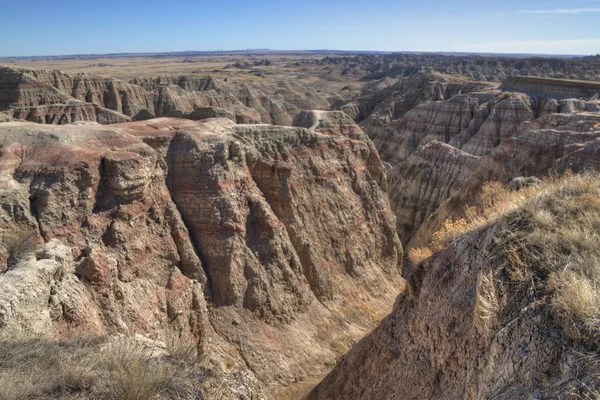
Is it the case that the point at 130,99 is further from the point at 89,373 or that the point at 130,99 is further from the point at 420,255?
the point at 89,373

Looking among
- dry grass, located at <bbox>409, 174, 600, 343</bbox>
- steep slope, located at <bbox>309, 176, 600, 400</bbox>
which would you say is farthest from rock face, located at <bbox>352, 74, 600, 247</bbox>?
dry grass, located at <bbox>409, 174, 600, 343</bbox>

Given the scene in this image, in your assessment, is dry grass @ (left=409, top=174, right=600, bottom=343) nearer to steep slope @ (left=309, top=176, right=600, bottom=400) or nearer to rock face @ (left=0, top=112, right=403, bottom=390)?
steep slope @ (left=309, top=176, right=600, bottom=400)

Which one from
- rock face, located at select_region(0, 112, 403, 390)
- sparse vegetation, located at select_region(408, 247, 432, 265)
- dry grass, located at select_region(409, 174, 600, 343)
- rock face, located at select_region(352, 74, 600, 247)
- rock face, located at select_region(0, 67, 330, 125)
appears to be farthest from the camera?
rock face, located at select_region(0, 67, 330, 125)

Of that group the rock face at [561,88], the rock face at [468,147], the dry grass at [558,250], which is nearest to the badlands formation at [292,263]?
the dry grass at [558,250]

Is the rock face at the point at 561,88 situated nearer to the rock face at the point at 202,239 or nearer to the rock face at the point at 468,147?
the rock face at the point at 468,147

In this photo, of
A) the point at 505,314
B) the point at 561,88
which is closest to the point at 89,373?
the point at 505,314

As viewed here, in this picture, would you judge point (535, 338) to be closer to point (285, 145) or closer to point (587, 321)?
point (587, 321)
